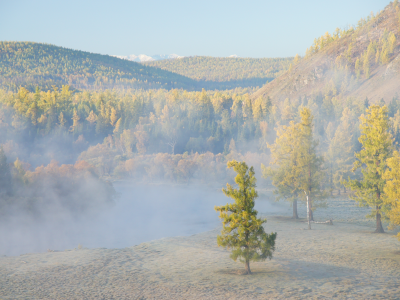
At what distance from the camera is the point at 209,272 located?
1892 centimetres

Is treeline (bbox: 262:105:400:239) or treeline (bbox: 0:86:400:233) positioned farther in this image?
treeline (bbox: 0:86:400:233)

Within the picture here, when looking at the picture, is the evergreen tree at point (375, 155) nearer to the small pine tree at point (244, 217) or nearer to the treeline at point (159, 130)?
the small pine tree at point (244, 217)

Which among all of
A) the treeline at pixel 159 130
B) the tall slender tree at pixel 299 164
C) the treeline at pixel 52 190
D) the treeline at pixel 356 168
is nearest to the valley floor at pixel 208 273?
the treeline at pixel 356 168

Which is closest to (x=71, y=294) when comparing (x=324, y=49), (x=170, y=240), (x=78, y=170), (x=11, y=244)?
(x=170, y=240)

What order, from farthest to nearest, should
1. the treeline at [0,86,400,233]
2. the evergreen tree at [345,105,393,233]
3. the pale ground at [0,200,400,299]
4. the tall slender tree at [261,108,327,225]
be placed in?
1. the treeline at [0,86,400,233]
2. the tall slender tree at [261,108,327,225]
3. the evergreen tree at [345,105,393,233]
4. the pale ground at [0,200,400,299]

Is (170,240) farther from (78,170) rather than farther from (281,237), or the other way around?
(78,170)

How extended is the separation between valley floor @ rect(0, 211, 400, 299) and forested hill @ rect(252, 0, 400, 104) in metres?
111

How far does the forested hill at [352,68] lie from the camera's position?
14138cm

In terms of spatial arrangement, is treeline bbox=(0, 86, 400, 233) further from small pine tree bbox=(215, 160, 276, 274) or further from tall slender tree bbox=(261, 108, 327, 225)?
small pine tree bbox=(215, 160, 276, 274)

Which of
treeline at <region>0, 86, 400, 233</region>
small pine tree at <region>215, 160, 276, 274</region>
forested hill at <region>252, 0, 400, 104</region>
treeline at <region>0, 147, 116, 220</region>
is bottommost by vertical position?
treeline at <region>0, 147, 116, 220</region>

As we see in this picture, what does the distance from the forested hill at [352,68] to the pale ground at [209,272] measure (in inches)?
4381

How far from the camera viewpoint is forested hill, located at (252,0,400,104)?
14138 centimetres

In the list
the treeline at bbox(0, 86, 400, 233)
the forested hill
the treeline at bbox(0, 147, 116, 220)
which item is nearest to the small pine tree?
the treeline at bbox(0, 147, 116, 220)

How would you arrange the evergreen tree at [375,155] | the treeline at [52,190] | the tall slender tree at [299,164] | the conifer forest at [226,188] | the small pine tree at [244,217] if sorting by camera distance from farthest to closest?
the treeline at [52,190] → the tall slender tree at [299,164] → the evergreen tree at [375,155] → the conifer forest at [226,188] → the small pine tree at [244,217]
